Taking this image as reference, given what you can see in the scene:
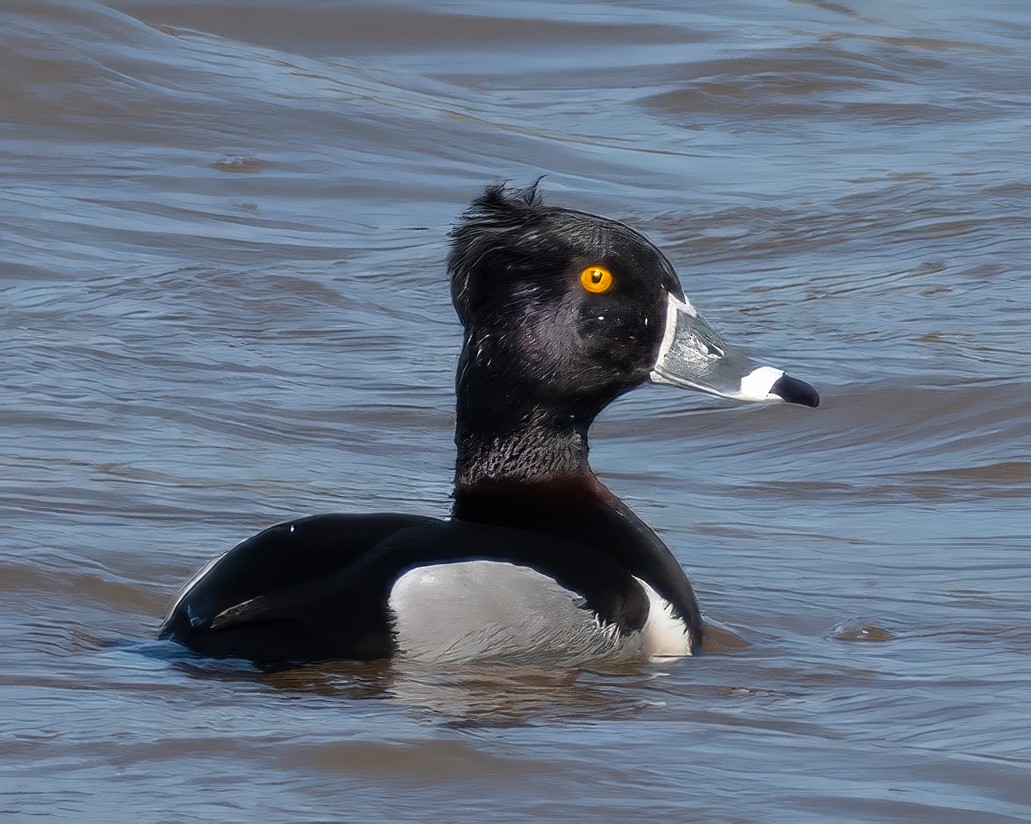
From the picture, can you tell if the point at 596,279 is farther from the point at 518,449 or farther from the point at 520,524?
the point at 520,524

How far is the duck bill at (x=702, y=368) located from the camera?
16.9 ft

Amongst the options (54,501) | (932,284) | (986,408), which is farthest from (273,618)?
(932,284)

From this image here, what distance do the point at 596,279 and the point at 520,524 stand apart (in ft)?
2.05

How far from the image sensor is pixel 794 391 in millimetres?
5078

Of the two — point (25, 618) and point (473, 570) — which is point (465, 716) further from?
point (25, 618)

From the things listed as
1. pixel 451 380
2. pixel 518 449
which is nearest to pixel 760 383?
pixel 518 449

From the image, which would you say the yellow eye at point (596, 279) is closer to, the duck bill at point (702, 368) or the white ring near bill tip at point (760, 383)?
the duck bill at point (702, 368)

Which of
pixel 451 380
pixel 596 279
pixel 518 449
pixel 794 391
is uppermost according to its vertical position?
pixel 596 279

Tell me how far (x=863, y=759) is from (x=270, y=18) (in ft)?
33.3

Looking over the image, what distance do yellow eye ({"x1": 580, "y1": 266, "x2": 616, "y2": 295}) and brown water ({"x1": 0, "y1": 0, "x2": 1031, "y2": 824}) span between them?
0.92 meters

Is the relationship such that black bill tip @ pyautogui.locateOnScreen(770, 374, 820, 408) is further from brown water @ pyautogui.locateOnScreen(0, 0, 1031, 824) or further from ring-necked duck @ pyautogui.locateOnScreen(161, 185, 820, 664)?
brown water @ pyautogui.locateOnScreen(0, 0, 1031, 824)

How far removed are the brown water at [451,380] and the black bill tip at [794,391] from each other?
581 millimetres

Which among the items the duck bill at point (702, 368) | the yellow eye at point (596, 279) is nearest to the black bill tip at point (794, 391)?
the duck bill at point (702, 368)

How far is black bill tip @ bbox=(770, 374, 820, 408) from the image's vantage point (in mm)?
5016
